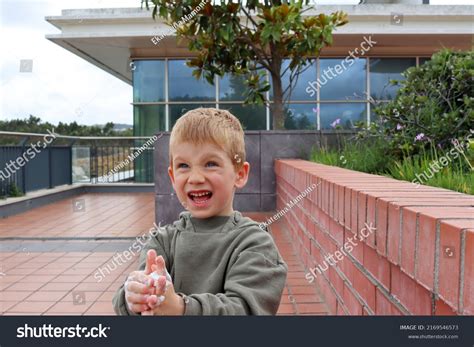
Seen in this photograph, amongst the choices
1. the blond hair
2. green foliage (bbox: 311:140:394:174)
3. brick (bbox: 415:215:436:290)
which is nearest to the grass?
green foliage (bbox: 311:140:394:174)

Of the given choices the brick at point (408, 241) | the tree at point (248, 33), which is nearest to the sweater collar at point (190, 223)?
the brick at point (408, 241)

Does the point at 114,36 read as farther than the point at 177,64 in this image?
No

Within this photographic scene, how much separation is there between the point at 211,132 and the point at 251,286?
41 cm

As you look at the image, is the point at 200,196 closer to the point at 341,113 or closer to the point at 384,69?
the point at 341,113

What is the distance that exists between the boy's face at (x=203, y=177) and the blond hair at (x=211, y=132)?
0.05 feet

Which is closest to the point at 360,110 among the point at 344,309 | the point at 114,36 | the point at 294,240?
the point at 114,36

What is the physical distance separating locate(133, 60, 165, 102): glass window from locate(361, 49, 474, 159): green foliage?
7.54 meters

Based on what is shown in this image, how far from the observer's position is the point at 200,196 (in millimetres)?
1349

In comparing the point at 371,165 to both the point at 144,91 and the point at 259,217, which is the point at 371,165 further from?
the point at 144,91

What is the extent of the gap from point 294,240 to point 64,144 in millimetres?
7780

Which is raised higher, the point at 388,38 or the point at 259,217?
the point at 388,38

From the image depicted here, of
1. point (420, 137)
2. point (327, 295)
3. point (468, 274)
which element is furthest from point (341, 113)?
point (468, 274)

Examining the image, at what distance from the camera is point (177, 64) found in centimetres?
1123

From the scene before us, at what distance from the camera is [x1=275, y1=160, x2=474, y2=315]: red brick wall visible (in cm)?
106
